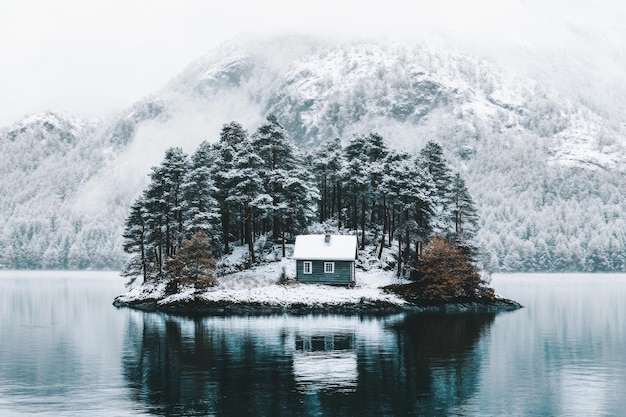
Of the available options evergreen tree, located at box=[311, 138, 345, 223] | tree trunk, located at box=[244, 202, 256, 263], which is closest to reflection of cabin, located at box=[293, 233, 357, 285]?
tree trunk, located at box=[244, 202, 256, 263]

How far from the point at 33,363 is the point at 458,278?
51.7 metres

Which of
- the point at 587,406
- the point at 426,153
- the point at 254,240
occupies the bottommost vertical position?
the point at 587,406

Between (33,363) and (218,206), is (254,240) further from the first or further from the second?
(33,363)

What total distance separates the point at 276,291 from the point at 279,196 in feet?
46.0

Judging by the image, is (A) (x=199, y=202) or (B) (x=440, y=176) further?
(B) (x=440, y=176)

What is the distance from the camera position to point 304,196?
93.9 m

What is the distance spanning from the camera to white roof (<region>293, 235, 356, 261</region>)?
8912 centimetres

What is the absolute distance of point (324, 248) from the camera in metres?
90.3

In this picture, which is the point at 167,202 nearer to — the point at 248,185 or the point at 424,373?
the point at 248,185

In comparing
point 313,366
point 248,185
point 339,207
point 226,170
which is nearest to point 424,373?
point 313,366

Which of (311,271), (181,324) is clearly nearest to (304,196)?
(311,271)

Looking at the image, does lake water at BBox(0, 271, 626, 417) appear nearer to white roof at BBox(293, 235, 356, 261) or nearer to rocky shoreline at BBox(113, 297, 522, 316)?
rocky shoreline at BBox(113, 297, 522, 316)

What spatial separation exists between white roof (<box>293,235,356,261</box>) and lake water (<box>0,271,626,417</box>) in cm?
1457

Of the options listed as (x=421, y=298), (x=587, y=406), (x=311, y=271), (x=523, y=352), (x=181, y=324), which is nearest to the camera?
(x=587, y=406)
